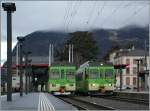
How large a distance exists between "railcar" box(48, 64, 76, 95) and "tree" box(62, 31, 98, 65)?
1327 inches

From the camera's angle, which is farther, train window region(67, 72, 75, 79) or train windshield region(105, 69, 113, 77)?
train window region(67, 72, 75, 79)

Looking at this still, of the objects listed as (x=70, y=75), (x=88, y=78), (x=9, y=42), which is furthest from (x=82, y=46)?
(x=9, y=42)

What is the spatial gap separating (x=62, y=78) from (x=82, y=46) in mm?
44096

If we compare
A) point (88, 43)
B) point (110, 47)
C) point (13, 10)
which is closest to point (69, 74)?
point (13, 10)

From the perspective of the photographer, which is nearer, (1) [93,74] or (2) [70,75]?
(1) [93,74]

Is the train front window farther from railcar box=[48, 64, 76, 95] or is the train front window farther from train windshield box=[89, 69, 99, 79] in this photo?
train windshield box=[89, 69, 99, 79]

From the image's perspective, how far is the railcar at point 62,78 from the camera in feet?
187

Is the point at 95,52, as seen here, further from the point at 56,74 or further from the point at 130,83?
the point at 56,74

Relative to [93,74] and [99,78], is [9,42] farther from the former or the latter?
[99,78]

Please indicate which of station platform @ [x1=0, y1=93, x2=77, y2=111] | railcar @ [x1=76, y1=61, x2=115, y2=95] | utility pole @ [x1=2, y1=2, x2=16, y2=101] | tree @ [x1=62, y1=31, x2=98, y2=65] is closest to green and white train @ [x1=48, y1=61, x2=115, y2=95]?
railcar @ [x1=76, y1=61, x2=115, y2=95]

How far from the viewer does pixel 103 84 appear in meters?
56.4

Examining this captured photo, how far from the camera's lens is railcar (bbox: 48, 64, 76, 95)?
187 feet

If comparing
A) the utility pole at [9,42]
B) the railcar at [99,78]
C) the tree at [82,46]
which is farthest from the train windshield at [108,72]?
the tree at [82,46]

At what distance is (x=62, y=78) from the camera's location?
187 feet
